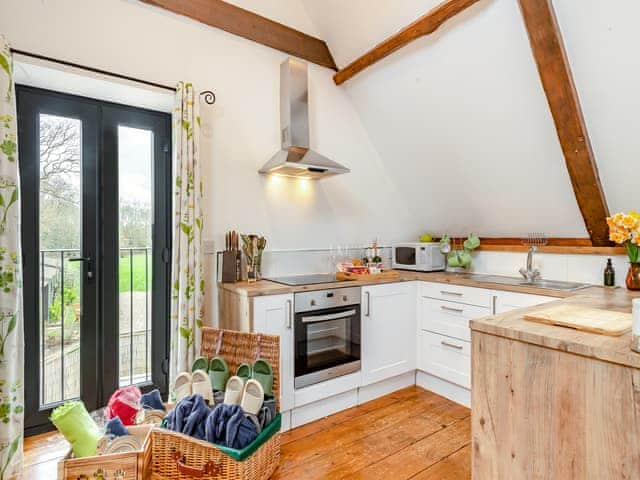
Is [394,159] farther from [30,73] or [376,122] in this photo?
[30,73]

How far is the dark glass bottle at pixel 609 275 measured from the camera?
2334mm

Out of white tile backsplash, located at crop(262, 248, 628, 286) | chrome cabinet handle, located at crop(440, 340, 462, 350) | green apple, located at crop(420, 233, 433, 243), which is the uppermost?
green apple, located at crop(420, 233, 433, 243)

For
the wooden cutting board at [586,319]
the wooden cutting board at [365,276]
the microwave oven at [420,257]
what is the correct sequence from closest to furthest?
1. the wooden cutting board at [586,319]
2. the wooden cutting board at [365,276]
3. the microwave oven at [420,257]

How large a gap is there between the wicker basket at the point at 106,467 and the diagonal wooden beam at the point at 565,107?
2.69 m

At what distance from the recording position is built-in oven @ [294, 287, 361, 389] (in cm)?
225

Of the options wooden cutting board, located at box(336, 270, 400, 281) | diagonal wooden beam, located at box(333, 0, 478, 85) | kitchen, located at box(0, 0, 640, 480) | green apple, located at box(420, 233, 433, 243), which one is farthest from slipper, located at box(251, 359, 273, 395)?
diagonal wooden beam, located at box(333, 0, 478, 85)

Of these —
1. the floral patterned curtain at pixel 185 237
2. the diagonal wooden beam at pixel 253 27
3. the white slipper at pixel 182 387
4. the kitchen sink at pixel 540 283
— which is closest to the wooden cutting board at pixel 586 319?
the kitchen sink at pixel 540 283

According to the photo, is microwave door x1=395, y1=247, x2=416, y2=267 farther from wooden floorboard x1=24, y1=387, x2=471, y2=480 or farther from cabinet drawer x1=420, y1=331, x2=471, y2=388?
wooden floorboard x1=24, y1=387, x2=471, y2=480

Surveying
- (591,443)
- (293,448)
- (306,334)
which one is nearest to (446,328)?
(306,334)

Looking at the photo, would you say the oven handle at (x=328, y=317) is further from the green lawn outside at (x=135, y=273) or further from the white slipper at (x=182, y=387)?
the green lawn outside at (x=135, y=273)

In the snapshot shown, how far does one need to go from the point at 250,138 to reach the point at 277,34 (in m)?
0.87

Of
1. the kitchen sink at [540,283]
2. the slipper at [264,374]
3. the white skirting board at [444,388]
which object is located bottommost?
the white skirting board at [444,388]

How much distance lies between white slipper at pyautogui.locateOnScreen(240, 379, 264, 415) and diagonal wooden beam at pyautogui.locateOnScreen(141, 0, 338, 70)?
2353 mm

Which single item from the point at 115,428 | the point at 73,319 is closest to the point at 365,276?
the point at 115,428
